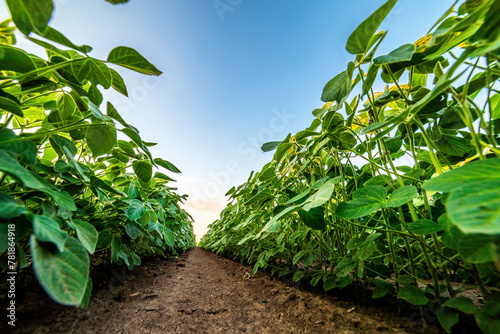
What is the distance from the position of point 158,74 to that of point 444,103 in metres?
0.79

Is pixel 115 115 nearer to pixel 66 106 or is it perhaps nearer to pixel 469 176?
pixel 66 106

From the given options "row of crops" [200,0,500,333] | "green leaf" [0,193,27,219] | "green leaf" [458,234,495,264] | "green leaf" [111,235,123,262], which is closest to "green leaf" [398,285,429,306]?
"row of crops" [200,0,500,333]

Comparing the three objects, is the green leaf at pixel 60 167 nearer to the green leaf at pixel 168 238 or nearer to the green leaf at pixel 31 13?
the green leaf at pixel 31 13

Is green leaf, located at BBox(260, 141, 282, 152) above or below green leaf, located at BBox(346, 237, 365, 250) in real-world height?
above

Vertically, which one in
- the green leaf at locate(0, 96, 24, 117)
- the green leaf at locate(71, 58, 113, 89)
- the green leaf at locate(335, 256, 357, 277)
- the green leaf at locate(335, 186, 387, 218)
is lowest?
the green leaf at locate(335, 256, 357, 277)

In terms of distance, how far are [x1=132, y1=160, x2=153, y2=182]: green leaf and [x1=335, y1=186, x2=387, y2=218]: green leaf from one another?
664mm

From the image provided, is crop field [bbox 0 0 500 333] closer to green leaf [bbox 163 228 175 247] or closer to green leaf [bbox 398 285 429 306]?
green leaf [bbox 398 285 429 306]

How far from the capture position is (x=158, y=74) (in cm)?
54

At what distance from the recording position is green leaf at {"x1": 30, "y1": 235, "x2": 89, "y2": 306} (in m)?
0.24

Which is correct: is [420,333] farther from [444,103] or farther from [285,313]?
[444,103]

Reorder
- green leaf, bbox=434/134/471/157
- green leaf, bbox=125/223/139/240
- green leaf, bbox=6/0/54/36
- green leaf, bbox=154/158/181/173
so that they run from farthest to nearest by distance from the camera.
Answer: green leaf, bbox=125/223/139/240 → green leaf, bbox=154/158/181/173 → green leaf, bbox=434/134/471/157 → green leaf, bbox=6/0/54/36

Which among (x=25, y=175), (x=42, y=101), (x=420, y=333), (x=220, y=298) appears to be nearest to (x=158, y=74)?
(x=25, y=175)

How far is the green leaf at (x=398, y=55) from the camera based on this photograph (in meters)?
0.41

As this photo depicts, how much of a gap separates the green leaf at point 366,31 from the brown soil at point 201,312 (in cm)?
74
